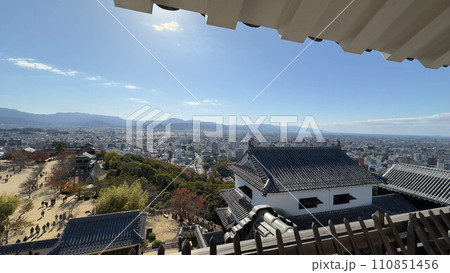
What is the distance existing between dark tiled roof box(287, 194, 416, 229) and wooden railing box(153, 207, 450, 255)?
13.8 feet

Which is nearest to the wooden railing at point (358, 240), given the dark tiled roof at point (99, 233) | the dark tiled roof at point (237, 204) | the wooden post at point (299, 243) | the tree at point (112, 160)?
the wooden post at point (299, 243)

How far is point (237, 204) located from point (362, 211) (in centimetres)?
458

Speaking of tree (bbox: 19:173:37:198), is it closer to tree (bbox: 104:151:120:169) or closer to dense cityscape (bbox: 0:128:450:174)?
dense cityscape (bbox: 0:128:450:174)

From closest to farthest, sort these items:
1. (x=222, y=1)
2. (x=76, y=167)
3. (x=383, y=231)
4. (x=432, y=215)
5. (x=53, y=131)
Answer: (x=222, y=1) < (x=383, y=231) < (x=432, y=215) < (x=76, y=167) < (x=53, y=131)

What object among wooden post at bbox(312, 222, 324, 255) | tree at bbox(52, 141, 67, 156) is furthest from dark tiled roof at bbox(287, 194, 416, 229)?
tree at bbox(52, 141, 67, 156)

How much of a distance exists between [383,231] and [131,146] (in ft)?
95.4

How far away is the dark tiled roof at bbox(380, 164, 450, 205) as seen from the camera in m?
6.21

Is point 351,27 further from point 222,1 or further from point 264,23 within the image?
point 222,1

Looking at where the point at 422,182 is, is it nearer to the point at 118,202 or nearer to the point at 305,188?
the point at 305,188

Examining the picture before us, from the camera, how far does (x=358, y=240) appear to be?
3.79 feet

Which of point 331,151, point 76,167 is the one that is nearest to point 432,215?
point 331,151

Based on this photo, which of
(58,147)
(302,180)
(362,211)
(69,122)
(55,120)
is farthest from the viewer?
(69,122)

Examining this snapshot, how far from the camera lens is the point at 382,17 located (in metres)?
1.23

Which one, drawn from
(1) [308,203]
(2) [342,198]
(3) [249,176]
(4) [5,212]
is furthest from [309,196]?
(4) [5,212]
